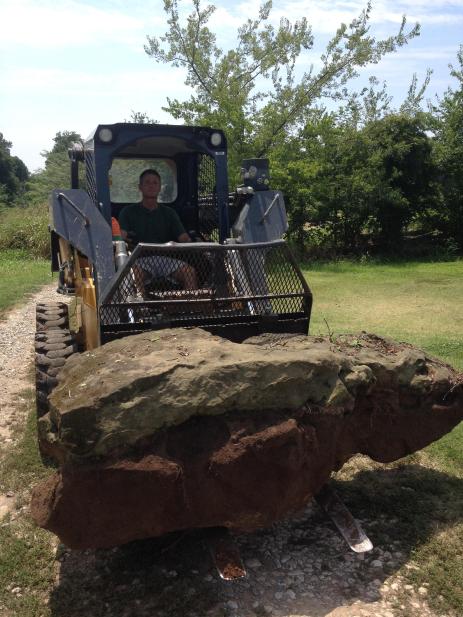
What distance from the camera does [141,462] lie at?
9.51 feet

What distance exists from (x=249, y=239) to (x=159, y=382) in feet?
8.31

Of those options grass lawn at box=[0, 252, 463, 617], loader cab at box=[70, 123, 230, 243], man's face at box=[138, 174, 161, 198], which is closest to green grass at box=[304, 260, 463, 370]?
grass lawn at box=[0, 252, 463, 617]

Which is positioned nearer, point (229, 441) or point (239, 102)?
point (229, 441)

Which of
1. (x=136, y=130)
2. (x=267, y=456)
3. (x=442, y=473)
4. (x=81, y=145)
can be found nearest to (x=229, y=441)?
(x=267, y=456)

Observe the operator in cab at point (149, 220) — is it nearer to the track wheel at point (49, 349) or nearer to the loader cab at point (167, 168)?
the loader cab at point (167, 168)

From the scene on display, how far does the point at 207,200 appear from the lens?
6.17 meters

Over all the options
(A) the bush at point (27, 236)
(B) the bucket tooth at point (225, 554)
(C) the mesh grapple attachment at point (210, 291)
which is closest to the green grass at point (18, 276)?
(A) the bush at point (27, 236)

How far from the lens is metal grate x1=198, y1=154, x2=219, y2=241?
5965 mm

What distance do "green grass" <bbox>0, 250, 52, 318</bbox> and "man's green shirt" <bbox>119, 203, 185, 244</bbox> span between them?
614 centimetres

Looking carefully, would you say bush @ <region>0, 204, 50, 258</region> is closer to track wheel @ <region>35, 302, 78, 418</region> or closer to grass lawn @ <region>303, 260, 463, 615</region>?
grass lawn @ <region>303, 260, 463, 615</region>

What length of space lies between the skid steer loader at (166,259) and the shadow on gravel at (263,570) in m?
0.17

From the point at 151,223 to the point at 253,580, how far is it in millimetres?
3172

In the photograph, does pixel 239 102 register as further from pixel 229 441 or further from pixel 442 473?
pixel 229 441

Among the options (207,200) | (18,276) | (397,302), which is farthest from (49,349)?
(18,276)
